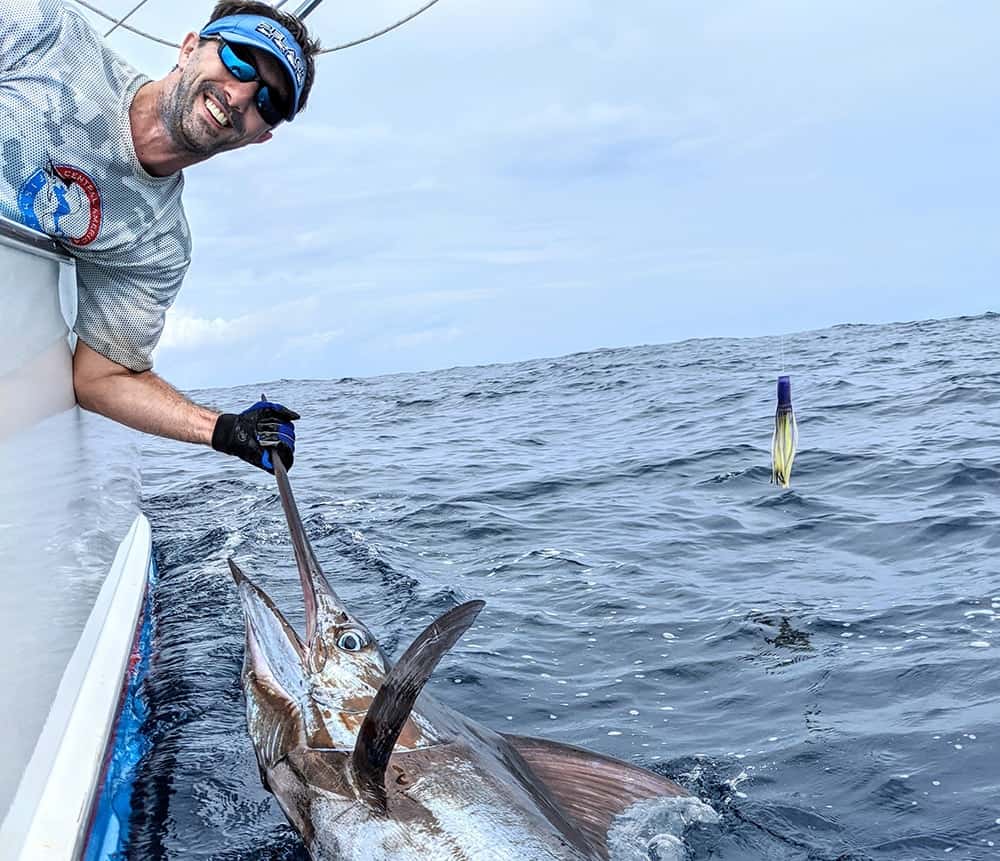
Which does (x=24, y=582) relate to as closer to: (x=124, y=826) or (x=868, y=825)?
(x=124, y=826)

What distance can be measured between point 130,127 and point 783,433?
4.05 meters

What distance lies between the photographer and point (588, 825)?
2.45m

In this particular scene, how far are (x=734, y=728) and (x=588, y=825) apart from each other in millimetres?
1275

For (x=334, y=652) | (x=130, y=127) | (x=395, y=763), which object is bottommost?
(x=395, y=763)

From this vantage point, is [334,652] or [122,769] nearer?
[334,652]

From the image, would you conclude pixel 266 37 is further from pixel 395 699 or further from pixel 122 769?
pixel 122 769

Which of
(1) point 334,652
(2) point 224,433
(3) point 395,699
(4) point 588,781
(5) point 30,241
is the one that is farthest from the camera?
(2) point 224,433

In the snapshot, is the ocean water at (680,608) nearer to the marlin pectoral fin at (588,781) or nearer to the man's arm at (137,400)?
the marlin pectoral fin at (588,781)

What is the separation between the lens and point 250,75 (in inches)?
126

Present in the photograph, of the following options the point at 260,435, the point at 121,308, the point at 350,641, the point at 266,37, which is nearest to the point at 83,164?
the point at 121,308

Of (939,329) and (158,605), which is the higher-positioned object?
(939,329)

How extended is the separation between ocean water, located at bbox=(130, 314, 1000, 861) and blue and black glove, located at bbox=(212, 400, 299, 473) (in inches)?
35.7

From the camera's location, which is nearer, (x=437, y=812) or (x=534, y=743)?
(x=437, y=812)

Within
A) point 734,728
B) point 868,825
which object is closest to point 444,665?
point 734,728
